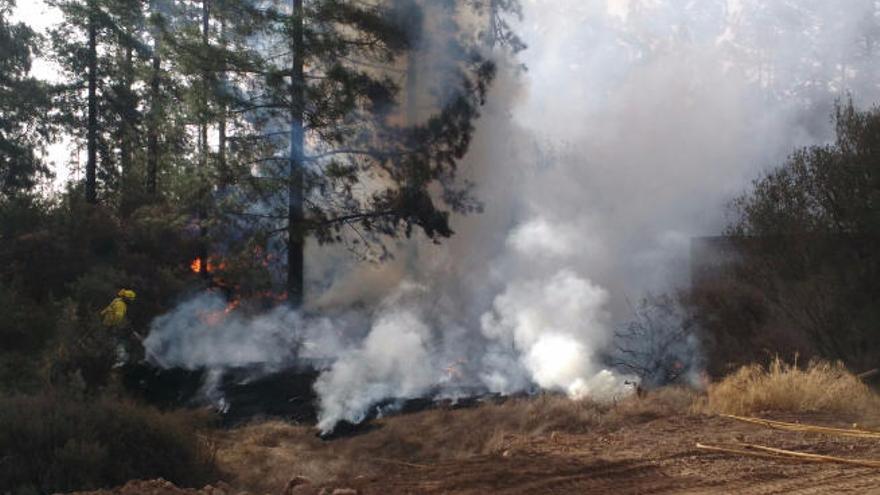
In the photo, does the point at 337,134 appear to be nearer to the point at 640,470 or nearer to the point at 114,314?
the point at 114,314

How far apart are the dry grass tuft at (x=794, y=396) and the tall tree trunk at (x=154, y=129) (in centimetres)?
1525

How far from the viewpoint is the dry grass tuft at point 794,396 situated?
973 cm

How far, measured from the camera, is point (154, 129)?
2139cm

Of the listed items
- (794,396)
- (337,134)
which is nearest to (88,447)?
(794,396)

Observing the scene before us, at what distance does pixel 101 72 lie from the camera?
2408 cm

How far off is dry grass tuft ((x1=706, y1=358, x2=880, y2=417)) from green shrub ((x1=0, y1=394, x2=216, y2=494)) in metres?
6.38

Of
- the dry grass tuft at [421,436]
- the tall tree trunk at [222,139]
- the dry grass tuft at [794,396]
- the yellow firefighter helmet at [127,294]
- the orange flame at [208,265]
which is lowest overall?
the dry grass tuft at [421,436]

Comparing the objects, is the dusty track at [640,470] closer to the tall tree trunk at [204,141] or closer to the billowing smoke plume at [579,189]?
the billowing smoke plume at [579,189]

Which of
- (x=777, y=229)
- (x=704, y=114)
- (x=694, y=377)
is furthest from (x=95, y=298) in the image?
(x=704, y=114)

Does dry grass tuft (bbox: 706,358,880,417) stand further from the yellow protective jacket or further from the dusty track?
the yellow protective jacket

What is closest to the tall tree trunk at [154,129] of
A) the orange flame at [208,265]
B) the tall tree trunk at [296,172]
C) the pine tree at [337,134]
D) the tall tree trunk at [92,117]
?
the tall tree trunk at [92,117]

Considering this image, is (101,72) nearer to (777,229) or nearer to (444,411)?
(444,411)

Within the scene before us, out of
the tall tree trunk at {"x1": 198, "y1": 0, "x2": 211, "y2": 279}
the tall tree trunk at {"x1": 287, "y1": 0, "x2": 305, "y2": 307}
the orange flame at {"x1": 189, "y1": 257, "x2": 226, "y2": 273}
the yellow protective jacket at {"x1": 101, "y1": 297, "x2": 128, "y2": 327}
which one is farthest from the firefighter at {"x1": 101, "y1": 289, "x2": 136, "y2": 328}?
the orange flame at {"x1": 189, "y1": 257, "x2": 226, "y2": 273}

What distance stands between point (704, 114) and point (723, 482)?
55.9 ft
